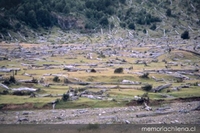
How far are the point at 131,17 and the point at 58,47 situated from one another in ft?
153

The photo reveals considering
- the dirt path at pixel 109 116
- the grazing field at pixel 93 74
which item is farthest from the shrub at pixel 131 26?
the dirt path at pixel 109 116

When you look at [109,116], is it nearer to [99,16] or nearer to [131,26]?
[131,26]

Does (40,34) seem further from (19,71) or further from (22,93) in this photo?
(22,93)

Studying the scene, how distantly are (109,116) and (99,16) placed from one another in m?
103

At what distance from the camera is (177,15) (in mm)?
137875

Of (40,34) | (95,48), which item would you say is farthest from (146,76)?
(40,34)

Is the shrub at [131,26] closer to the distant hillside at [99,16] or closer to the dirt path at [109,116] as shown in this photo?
the distant hillside at [99,16]

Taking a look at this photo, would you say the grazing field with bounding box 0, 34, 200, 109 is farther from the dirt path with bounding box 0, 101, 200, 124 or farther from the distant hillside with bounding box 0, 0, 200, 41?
the distant hillside with bounding box 0, 0, 200, 41

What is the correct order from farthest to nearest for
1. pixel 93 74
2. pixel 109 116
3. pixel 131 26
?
1. pixel 131 26
2. pixel 93 74
3. pixel 109 116

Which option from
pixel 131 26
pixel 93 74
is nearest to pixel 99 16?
pixel 131 26

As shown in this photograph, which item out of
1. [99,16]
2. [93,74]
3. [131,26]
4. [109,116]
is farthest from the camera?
[99,16]

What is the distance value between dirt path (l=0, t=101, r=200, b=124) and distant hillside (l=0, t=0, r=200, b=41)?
74586mm

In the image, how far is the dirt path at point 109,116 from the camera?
33438 millimetres

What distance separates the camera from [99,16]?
135 meters
